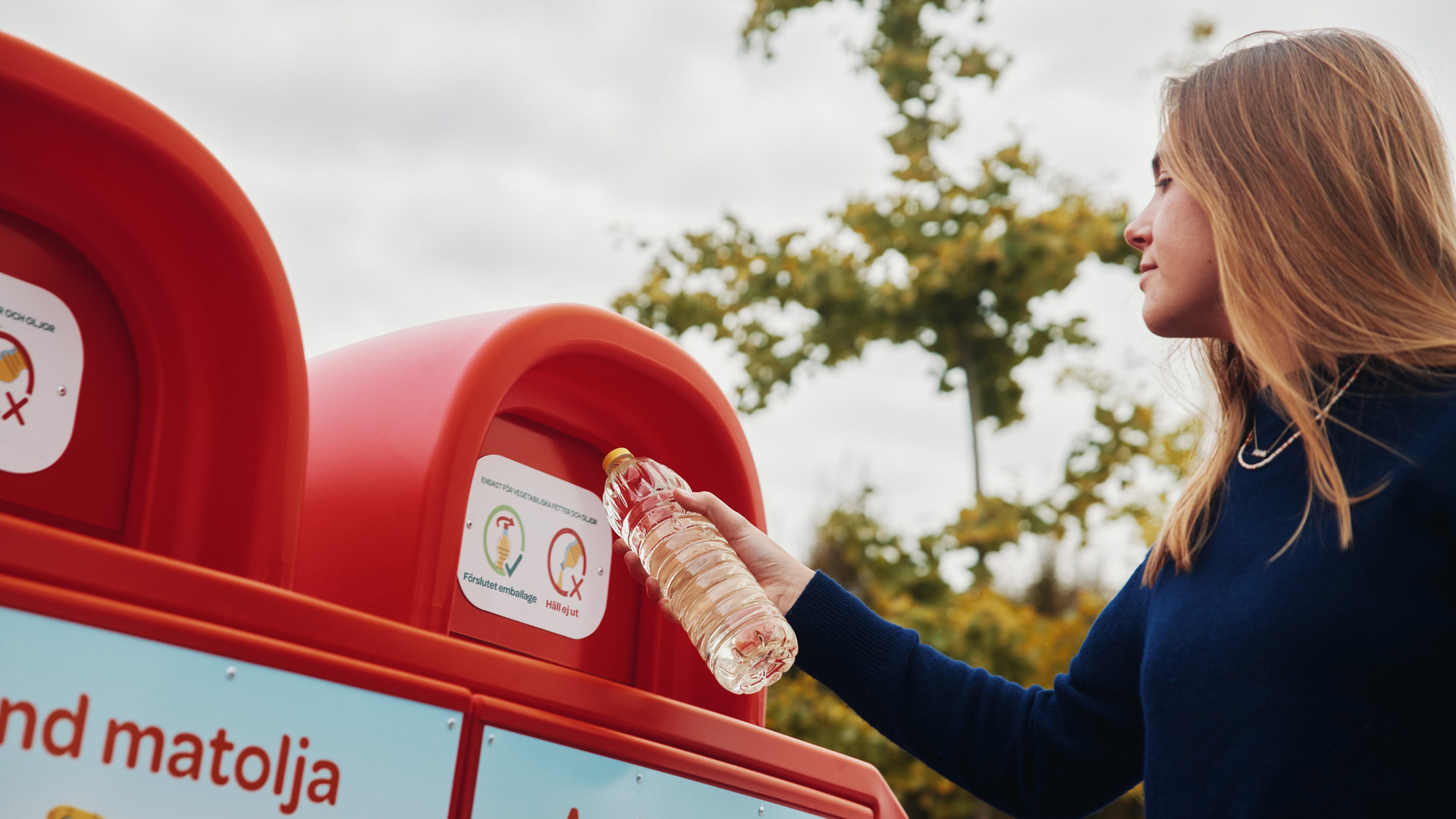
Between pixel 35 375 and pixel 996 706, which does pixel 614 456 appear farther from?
pixel 35 375

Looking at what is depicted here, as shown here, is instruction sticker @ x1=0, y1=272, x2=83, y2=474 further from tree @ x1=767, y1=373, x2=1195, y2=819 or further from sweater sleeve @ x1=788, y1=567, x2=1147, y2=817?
tree @ x1=767, y1=373, x2=1195, y2=819

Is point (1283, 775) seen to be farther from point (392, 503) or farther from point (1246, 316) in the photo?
point (392, 503)

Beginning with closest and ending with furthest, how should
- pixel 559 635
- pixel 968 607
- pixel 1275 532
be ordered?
pixel 1275 532 → pixel 559 635 → pixel 968 607

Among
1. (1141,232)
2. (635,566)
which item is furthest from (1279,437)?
(635,566)

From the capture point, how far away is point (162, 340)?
5.55ft

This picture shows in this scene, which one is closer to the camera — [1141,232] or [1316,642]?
[1316,642]

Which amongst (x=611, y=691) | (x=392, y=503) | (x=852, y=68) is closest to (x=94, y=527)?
(x=392, y=503)

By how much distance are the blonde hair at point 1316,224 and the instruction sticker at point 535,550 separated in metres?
1.08

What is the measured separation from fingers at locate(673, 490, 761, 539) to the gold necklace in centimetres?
82

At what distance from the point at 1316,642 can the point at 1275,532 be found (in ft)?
0.62

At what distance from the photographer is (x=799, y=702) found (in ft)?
24.1

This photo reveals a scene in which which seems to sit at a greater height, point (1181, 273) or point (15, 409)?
point (1181, 273)

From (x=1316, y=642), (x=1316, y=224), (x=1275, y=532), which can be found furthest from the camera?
(x=1316, y=224)

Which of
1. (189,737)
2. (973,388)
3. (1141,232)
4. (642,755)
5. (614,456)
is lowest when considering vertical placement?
(189,737)
